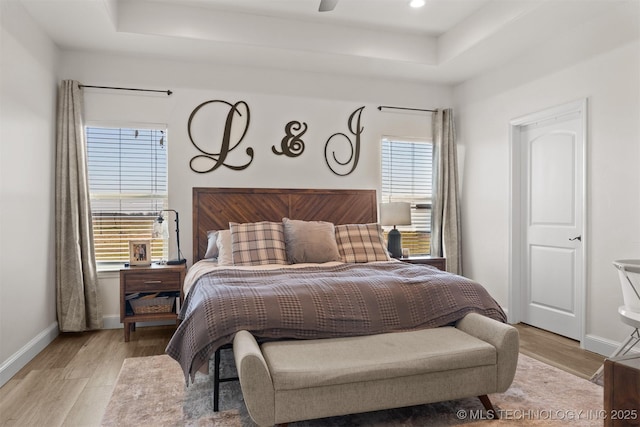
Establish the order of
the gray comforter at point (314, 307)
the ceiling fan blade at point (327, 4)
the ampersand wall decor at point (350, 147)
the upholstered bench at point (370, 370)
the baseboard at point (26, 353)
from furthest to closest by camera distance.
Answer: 1. the ampersand wall decor at point (350, 147)
2. the baseboard at point (26, 353)
3. the ceiling fan blade at point (327, 4)
4. the gray comforter at point (314, 307)
5. the upholstered bench at point (370, 370)

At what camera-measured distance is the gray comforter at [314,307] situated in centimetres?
217

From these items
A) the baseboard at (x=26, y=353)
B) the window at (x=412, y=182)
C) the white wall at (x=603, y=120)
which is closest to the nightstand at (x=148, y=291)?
the baseboard at (x=26, y=353)

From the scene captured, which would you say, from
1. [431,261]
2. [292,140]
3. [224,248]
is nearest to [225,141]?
[292,140]

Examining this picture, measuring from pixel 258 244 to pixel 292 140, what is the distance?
1.42 metres

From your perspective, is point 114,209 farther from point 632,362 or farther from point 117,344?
point 632,362

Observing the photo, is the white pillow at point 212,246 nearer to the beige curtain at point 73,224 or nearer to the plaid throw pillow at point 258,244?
the plaid throw pillow at point 258,244

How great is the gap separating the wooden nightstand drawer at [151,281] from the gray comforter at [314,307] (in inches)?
38.2

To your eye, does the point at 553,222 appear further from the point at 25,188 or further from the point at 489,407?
the point at 25,188

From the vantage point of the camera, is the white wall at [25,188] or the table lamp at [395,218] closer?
the white wall at [25,188]

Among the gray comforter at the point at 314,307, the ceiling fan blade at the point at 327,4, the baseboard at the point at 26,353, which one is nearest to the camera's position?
the gray comforter at the point at 314,307

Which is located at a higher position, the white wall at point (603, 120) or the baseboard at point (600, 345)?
the white wall at point (603, 120)

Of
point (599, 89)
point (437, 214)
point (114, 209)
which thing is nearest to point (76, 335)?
point (114, 209)

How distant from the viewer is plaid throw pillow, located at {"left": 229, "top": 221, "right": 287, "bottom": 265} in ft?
11.6

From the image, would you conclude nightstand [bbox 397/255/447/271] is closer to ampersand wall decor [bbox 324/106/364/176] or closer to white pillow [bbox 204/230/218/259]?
ampersand wall decor [bbox 324/106/364/176]
